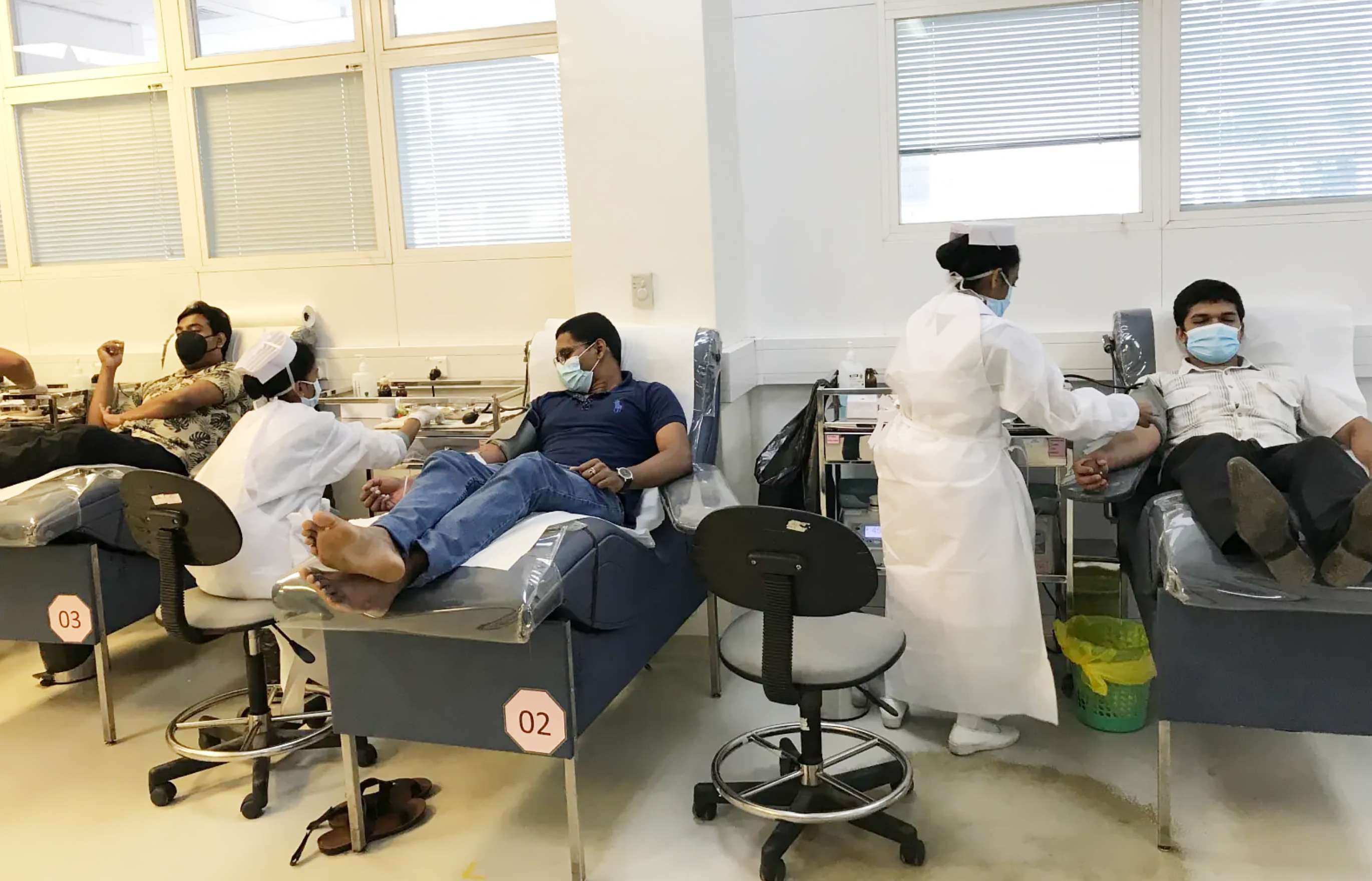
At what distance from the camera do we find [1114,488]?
2.62 m

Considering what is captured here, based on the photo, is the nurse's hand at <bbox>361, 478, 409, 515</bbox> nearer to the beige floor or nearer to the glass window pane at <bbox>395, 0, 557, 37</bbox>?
the beige floor

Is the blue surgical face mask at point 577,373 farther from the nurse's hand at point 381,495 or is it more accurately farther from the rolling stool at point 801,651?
the rolling stool at point 801,651

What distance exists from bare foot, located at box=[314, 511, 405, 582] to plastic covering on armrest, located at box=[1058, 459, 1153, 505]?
64.2 inches

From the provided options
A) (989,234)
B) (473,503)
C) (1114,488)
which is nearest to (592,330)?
(473,503)

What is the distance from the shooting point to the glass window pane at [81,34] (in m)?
4.35

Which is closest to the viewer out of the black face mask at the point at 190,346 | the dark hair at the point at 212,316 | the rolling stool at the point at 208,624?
the rolling stool at the point at 208,624

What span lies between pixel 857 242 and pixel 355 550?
2.27m

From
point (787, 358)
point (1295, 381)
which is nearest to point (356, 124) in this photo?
point (787, 358)

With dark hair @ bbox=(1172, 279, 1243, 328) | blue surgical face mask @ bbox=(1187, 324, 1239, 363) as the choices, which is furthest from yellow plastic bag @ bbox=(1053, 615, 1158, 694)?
dark hair @ bbox=(1172, 279, 1243, 328)

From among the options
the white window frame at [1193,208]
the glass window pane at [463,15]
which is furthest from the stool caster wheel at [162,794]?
the white window frame at [1193,208]

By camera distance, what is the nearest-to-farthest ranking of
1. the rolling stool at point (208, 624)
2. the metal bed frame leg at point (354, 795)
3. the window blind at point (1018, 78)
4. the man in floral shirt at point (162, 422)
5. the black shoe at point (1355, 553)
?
1. the black shoe at point (1355, 553)
2. the metal bed frame leg at point (354, 795)
3. the rolling stool at point (208, 624)
4. the man in floral shirt at point (162, 422)
5. the window blind at point (1018, 78)

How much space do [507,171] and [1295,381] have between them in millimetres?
2765

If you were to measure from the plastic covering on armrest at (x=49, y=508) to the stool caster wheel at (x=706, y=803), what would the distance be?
1717 mm

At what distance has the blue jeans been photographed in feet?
7.01
